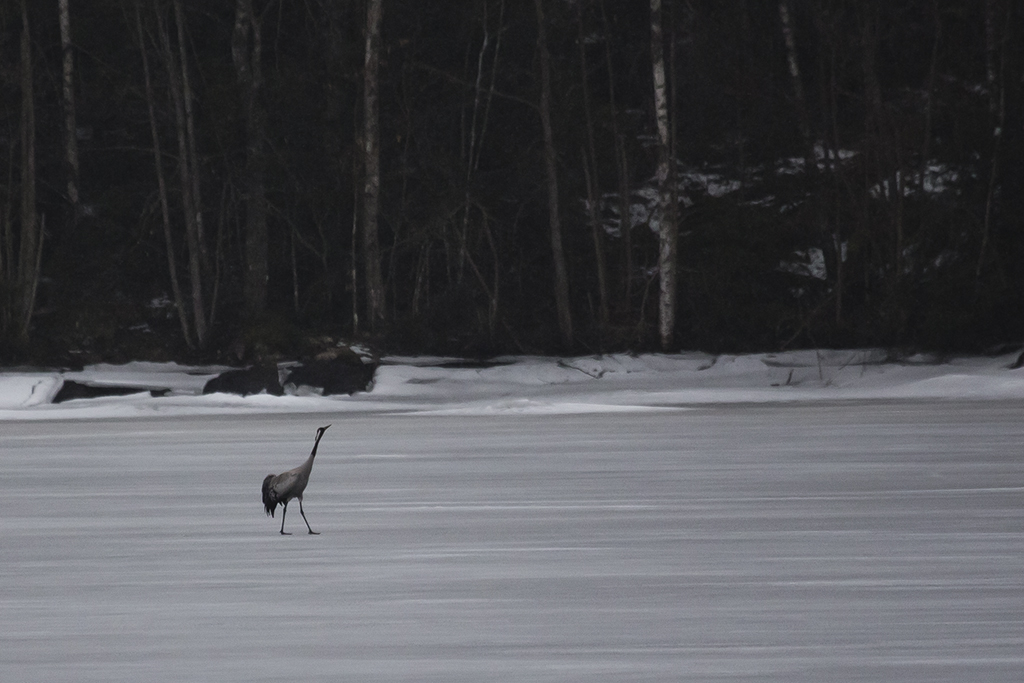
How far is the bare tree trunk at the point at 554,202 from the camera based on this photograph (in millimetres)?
26062

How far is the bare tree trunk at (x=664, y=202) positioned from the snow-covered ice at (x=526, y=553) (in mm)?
10122

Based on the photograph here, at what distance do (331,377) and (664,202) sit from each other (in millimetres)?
7886

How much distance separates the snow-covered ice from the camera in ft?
16.3

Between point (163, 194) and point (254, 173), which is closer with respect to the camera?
point (163, 194)

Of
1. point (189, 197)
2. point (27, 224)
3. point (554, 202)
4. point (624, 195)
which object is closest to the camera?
point (554, 202)

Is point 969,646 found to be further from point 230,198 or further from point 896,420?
point 230,198

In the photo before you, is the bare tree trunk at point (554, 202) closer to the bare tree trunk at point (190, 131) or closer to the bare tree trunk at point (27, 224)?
the bare tree trunk at point (190, 131)

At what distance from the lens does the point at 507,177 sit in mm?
29469

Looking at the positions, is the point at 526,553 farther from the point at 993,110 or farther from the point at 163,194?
the point at 163,194

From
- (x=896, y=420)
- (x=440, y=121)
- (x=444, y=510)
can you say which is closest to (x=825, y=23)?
(x=440, y=121)

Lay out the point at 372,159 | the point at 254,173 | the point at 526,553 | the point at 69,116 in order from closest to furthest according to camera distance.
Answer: the point at 526,553 → the point at 372,159 → the point at 254,173 → the point at 69,116

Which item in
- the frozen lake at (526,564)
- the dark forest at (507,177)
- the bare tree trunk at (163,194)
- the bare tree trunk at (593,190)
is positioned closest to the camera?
the frozen lake at (526,564)

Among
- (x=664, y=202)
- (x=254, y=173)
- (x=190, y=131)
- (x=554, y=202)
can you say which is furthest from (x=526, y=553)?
(x=190, y=131)

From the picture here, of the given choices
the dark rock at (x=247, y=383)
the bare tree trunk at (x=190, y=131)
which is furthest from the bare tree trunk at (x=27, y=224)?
the dark rock at (x=247, y=383)
